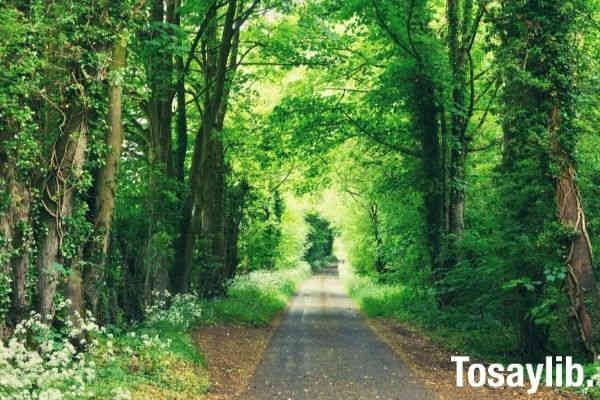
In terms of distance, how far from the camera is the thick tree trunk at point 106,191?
34.6ft

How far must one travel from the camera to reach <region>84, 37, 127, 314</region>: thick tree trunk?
34.6ft

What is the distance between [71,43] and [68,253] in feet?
10.6

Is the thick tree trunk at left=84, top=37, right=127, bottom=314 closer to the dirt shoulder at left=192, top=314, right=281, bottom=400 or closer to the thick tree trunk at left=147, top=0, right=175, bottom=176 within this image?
the dirt shoulder at left=192, top=314, right=281, bottom=400

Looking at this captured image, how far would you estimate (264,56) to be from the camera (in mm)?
20688

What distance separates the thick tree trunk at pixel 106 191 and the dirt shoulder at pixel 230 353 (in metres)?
2.58

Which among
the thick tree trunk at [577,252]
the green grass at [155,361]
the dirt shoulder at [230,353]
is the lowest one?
the dirt shoulder at [230,353]

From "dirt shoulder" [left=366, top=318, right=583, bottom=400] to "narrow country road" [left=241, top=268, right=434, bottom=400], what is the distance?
10.7 inches

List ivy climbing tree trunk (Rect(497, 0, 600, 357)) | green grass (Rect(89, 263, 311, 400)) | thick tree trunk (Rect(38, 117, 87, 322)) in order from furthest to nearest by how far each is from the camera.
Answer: ivy climbing tree trunk (Rect(497, 0, 600, 357)) → thick tree trunk (Rect(38, 117, 87, 322)) → green grass (Rect(89, 263, 311, 400))

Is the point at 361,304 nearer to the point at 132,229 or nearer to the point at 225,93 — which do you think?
the point at 225,93

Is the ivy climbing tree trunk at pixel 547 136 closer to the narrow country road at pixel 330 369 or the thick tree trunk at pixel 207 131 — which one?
the narrow country road at pixel 330 369

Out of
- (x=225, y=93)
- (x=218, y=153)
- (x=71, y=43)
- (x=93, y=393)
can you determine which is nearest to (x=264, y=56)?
(x=225, y=93)

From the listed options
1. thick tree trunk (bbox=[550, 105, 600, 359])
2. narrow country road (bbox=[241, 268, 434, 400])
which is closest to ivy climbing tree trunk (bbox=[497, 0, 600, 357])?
thick tree trunk (bbox=[550, 105, 600, 359])

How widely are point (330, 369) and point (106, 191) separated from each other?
17.3 ft

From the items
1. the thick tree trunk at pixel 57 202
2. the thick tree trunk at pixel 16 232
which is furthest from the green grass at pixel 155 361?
the thick tree trunk at pixel 16 232
